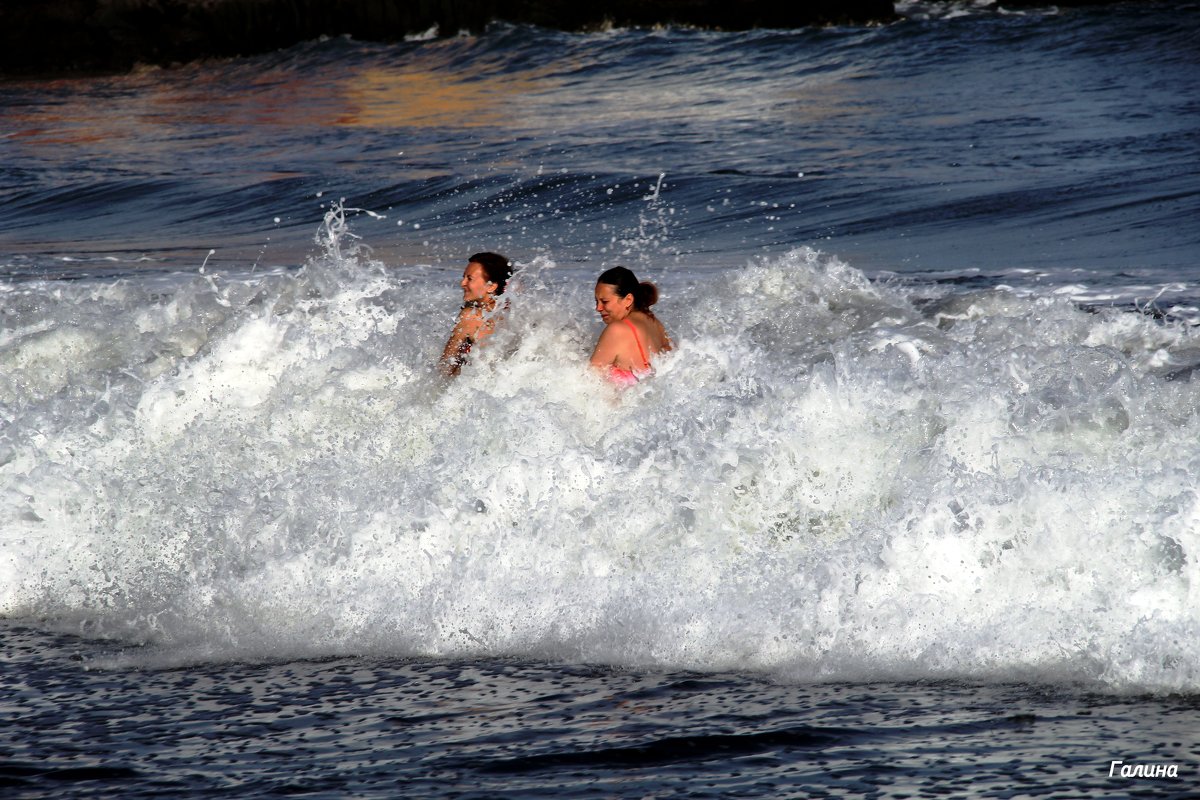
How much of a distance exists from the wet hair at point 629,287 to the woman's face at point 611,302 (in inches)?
0.6

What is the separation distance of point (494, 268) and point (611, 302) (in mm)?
939

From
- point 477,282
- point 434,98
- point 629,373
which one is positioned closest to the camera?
point 629,373

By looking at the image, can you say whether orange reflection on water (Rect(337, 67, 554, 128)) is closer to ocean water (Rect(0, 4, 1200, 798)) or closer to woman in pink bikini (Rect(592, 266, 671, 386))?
ocean water (Rect(0, 4, 1200, 798))

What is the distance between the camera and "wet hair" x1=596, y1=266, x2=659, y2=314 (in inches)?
271

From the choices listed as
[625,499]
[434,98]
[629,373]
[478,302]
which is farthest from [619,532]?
[434,98]

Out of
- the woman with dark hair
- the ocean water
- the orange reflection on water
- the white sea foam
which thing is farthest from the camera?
the orange reflection on water

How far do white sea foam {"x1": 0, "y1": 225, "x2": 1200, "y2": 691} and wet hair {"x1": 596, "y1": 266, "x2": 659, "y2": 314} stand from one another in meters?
0.34

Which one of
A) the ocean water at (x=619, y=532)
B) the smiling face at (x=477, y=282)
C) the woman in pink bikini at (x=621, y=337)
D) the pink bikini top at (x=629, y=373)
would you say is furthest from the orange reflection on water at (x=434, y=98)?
the pink bikini top at (x=629, y=373)

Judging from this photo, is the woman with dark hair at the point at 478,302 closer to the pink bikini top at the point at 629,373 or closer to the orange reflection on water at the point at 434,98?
the pink bikini top at the point at 629,373

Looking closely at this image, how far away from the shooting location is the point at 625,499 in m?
5.79

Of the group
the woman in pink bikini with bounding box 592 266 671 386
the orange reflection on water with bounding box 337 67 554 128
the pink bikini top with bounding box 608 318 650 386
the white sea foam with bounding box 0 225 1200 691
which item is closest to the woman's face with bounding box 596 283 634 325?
the woman in pink bikini with bounding box 592 266 671 386

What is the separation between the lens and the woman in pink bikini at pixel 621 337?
6.86 meters

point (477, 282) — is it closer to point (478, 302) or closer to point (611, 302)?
point (478, 302)

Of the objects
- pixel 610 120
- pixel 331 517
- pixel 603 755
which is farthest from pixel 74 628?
pixel 610 120
